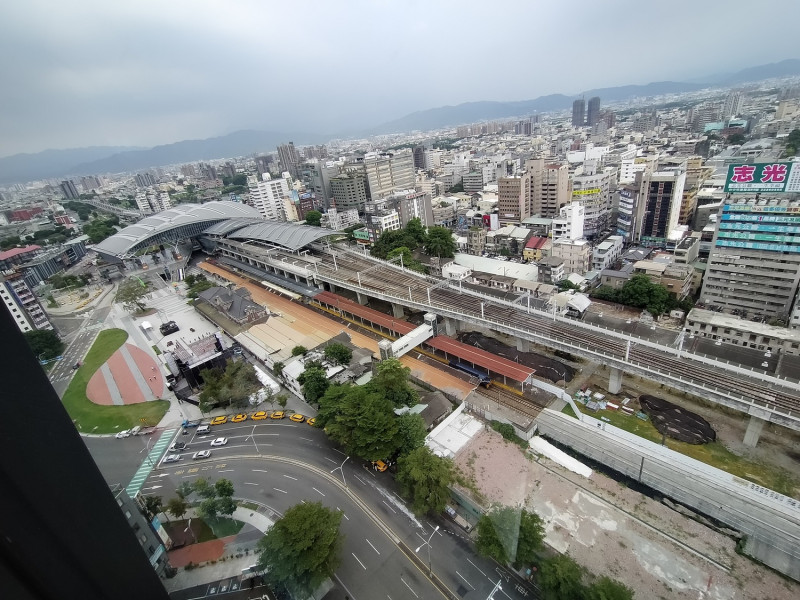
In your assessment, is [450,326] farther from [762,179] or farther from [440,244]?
[762,179]

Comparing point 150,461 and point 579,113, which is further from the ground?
point 579,113

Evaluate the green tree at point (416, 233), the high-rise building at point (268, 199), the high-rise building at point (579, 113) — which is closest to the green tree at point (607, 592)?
the green tree at point (416, 233)

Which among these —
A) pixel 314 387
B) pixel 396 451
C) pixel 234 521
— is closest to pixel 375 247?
pixel 314 387

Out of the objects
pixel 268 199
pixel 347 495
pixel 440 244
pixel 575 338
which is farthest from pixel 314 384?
pixel 268 199

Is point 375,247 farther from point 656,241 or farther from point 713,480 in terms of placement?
point 713,480

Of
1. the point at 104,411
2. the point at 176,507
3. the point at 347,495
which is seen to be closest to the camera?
the point at 176,507

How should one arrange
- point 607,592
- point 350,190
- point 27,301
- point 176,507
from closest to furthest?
1. point 607,592
2. point 176,507
3. point 27,301
4. point 350,190

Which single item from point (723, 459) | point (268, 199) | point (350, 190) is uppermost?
point (350, 190)
